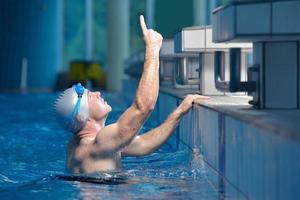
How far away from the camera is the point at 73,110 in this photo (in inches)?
175

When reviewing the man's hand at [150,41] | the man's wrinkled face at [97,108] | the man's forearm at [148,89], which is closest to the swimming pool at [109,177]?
the man's wrinkled face at [97,108]

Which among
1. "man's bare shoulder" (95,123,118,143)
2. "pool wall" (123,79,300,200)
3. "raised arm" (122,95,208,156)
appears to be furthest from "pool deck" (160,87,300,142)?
"man's bare shoulder" (95,123,118,143)

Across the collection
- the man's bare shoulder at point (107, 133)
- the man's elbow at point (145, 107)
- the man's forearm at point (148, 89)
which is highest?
the man's forearm at point (148, 89)

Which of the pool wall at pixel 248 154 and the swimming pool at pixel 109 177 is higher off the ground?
the pool wall at pixel 248 154

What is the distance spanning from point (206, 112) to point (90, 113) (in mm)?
772

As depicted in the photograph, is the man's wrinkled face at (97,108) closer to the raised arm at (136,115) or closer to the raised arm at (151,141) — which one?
the raised arm at (136,115)

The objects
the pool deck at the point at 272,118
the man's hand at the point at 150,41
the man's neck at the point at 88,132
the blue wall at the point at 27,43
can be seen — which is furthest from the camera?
the blue wall at the point at 27,43

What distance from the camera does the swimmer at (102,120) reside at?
4.28m

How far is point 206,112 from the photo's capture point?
4945 mm

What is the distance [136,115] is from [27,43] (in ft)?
61.4

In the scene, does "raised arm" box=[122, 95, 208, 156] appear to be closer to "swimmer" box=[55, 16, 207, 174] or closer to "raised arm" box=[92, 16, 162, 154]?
"swimmer" box=[55, 16, 207, 174]

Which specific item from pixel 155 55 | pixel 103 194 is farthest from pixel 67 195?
pixel 155 55

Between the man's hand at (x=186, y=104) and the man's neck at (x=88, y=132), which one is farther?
the man's hand at (x=186, y=104)

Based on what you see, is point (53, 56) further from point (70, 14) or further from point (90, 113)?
point (90, 113)
